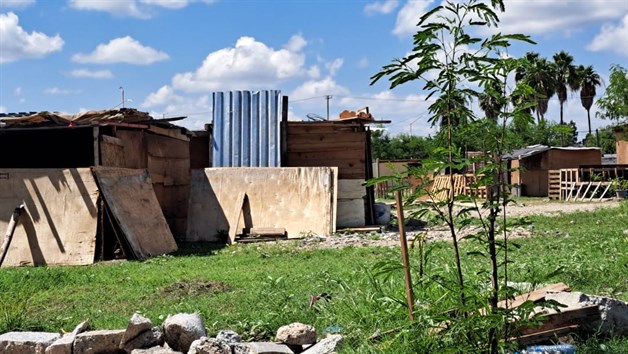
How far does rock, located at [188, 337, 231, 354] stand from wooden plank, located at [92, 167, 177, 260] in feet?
22.1

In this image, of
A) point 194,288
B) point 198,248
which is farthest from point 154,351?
point 198,248

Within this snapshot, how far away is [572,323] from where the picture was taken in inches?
213

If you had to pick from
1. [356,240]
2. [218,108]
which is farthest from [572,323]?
[218,108]

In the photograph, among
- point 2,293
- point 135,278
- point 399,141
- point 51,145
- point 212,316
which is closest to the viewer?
point 212,316

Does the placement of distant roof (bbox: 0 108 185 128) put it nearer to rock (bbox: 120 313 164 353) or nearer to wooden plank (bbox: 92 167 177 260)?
wooden plank (bbox: 92 167 177 260)

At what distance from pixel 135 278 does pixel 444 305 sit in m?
5.64

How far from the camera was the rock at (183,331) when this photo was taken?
5754mm

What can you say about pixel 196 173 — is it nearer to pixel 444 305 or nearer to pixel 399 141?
pixel 444 305

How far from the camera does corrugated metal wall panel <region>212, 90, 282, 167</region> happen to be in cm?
1712

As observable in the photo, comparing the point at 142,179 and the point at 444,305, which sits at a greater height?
the point at 142,179

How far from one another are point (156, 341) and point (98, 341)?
19.0 inches

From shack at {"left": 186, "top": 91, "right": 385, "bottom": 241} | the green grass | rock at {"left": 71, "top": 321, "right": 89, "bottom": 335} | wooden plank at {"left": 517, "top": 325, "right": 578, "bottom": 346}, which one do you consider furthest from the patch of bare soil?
shack at {"left": 186, "top": 91, "right": 385, "bottom": 241}

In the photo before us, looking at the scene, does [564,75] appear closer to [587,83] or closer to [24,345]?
[587,83]

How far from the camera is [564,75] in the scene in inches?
1941
